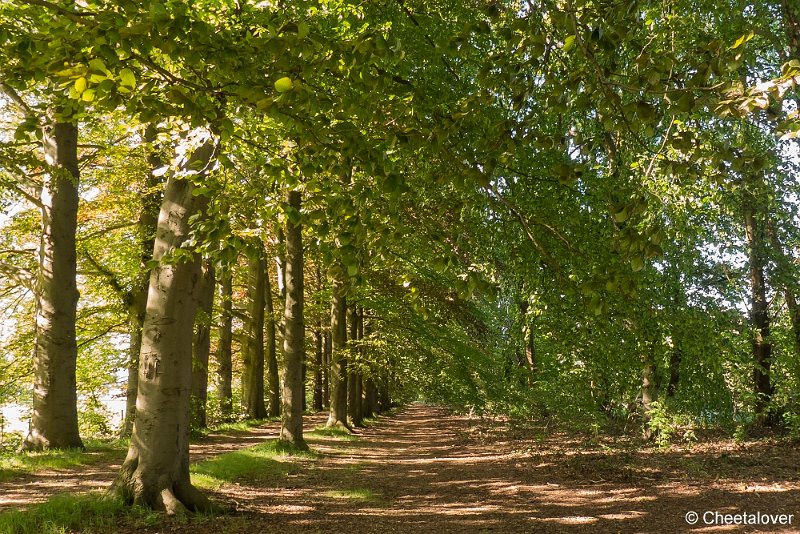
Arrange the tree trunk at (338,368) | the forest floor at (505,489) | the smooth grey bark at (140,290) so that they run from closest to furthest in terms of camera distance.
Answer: the forest floor at (505,489) < the smooth grey bark at (140,290) < the tree trunk at (338,368)

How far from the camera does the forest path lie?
7832 millimetres

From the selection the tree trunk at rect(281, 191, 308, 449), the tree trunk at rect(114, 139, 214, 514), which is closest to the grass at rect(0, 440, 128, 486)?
the tree trunk at rect(114, 139, 214, 514)

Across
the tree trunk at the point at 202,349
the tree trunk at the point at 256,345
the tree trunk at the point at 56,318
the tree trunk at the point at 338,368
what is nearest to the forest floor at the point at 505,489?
the tree trunk at the point at 202,349

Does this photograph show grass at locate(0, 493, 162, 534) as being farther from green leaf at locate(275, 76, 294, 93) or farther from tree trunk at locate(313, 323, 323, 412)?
tree trunk at locate(313, 323, 323, 412)

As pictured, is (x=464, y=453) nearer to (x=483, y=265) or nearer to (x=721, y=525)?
(x=721, y=525)

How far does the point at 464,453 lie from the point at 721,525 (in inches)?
381

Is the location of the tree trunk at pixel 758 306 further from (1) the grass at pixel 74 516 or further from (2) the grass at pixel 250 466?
(1) the grass at pixel 74 516

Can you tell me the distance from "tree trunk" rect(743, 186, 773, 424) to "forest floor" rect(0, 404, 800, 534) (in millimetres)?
2032

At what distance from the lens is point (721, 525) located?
7.57m

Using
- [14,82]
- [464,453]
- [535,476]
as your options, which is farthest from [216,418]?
[14,82]

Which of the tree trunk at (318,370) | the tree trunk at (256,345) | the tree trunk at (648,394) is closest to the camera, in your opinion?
the tree trunk at (648,394)

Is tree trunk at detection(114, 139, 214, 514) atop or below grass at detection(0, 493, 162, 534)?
atop

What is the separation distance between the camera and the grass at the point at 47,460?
30.0 ft

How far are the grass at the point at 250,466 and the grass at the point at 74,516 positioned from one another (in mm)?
2195
